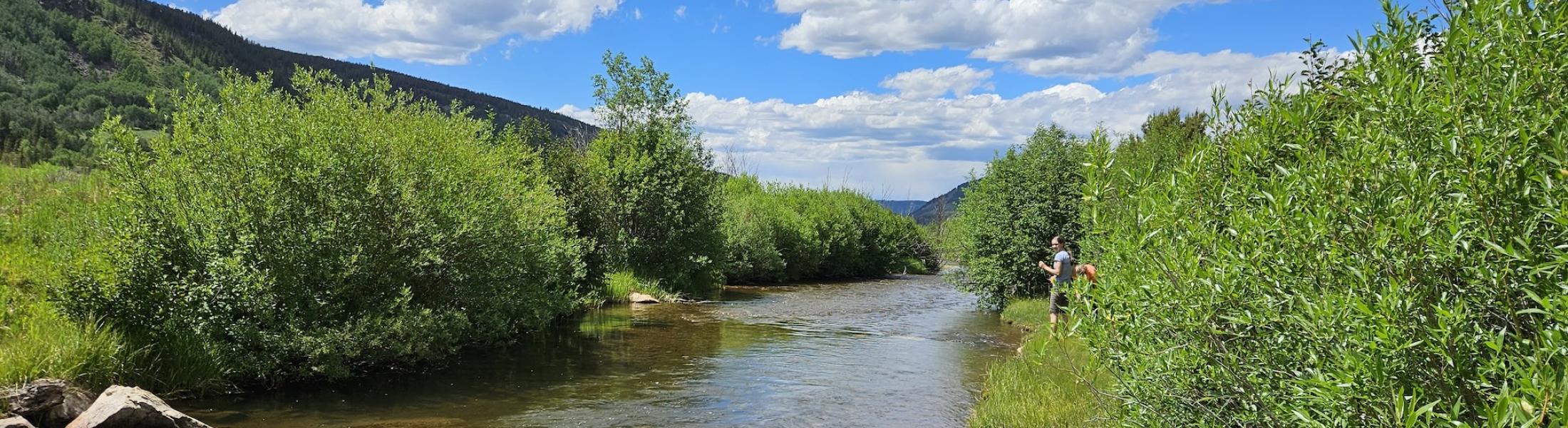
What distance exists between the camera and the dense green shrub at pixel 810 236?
41469 millimetres

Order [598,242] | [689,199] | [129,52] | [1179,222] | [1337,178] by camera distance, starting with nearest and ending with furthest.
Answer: [1337,178]
[1179,222]
[598,242]
[689,199]
[129,52]

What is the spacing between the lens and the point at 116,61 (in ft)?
379

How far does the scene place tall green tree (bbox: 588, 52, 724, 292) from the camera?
31.6 meters

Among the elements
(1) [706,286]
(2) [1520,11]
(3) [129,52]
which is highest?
(3) [129,52]

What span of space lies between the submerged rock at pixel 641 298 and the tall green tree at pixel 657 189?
2.03 m

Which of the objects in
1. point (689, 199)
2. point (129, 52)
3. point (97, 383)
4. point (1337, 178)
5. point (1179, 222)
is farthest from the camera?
point (129, 52)

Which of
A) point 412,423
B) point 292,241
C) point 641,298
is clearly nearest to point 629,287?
point 641,298

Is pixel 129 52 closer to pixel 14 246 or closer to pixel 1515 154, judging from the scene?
pixel 14 246

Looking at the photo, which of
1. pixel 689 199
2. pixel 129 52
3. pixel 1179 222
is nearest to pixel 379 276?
pixel 1179 222

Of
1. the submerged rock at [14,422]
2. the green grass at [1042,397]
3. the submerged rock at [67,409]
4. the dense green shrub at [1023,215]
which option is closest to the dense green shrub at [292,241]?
the submerged rock at [67,409]

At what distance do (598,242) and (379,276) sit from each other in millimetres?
16274

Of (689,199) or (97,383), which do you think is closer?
(97,383)

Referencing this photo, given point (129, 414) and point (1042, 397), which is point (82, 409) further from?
point (1042, 397)

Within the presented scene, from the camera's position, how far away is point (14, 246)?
1227cm
